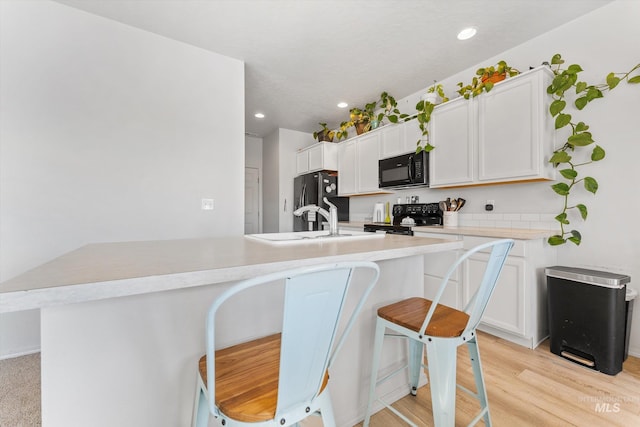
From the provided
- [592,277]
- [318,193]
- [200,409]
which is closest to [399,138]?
[318,193]

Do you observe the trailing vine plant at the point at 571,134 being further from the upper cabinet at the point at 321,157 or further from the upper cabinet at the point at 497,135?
the upper cabinet at the point at 321,157

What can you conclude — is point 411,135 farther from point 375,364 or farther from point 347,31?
point 375,364

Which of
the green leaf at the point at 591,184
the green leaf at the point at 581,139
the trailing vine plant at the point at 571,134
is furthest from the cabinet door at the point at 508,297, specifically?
the green leaf at the point at 581,139

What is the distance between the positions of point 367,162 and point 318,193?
0.94 m

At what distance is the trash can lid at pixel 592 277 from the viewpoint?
5.74 ft

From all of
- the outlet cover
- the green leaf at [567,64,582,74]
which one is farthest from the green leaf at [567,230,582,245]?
the outlet cover

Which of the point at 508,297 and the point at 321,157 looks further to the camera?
the point at 321,157

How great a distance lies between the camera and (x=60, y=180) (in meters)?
2.12

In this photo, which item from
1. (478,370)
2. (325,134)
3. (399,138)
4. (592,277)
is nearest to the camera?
(478,370)

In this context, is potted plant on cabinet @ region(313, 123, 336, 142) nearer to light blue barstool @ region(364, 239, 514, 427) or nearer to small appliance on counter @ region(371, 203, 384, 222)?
small appliance on counter @ region(371, 203, 384, 222)

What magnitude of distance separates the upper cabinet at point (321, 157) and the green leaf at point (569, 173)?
296 centimetres

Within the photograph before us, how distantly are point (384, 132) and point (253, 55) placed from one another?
1.88 m

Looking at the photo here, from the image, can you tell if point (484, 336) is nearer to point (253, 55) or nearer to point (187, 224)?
point (187, 224)

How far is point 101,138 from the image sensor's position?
2262 mm
